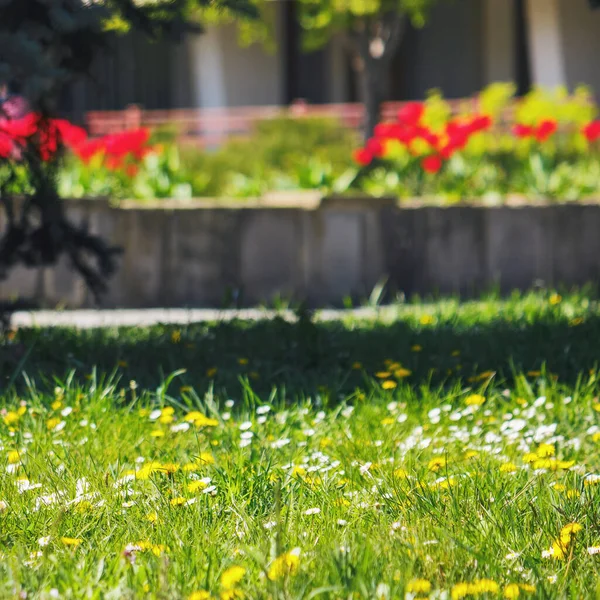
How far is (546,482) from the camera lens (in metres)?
3.38

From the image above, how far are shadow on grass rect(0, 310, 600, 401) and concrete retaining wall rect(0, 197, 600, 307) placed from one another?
2.43 m

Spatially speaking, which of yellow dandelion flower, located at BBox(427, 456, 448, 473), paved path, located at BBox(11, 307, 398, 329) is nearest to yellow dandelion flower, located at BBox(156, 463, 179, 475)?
yellow dandelion flower, located at BBox(427, 456, 448, 473)

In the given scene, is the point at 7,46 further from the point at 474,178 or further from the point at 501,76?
the point at 501,76

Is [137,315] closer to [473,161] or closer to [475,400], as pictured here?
[473,161]

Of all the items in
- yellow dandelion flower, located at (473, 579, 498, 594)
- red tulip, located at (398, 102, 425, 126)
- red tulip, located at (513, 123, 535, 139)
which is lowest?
yellow dandelion flower, located at (473, 579, 498, 594)

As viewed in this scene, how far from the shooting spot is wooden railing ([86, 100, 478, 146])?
1722 centimetres

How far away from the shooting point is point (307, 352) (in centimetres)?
557

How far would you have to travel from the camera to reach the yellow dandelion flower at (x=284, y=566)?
246cm

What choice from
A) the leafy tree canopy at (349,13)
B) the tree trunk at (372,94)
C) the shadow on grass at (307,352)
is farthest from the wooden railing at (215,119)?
the shadow on grass at (307,352)

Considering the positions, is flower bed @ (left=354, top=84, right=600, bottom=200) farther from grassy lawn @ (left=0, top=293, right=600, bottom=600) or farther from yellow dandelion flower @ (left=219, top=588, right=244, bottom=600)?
yellow dandelion flower @ (left=219, top=588, right=244, bottom=600)

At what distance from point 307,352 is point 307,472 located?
2074 millimetres

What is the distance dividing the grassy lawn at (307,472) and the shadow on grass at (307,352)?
17 mm

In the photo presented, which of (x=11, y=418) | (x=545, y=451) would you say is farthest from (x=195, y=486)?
(x=11, y=418)

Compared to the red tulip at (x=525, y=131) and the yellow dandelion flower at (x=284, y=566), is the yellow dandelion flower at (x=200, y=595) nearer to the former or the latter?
the yellow dandelion flower at (x=284, y=566)
